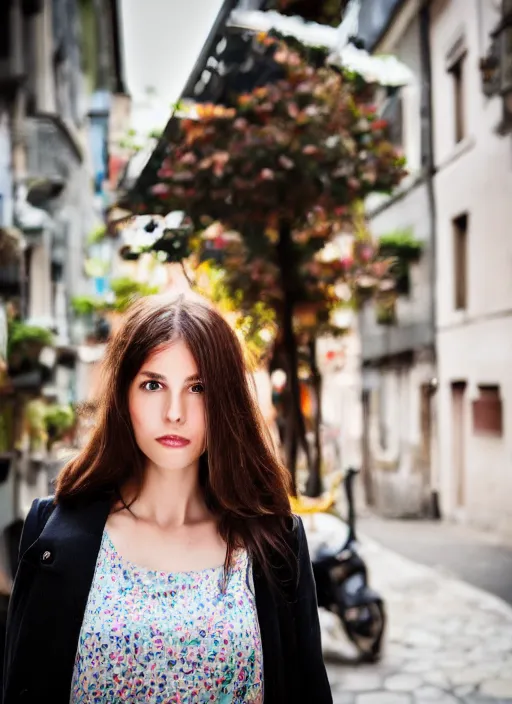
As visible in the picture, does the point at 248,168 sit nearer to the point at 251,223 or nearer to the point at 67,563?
the point at 251,223

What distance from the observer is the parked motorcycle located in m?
2.38

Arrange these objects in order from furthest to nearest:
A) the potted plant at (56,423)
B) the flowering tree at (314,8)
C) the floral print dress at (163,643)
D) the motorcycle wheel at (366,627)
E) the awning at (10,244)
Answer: the potted plant at (56,423)
the awning at (10,244)
the flowering tree at (314,8)
the motorcycle wheel at (366,627)
the floral print dress at (163,643)

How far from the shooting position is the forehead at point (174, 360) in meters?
1.26

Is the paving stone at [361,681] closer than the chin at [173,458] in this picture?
No

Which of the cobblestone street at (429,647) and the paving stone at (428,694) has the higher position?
the cobblestone street at (429,647)

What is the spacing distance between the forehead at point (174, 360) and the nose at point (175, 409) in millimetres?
43

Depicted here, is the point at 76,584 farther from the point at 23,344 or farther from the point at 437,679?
the point at 23,344

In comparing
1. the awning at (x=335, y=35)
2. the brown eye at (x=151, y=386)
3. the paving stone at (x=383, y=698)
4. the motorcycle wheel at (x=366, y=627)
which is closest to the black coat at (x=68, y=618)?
the brown eye at (x=151, y=386)

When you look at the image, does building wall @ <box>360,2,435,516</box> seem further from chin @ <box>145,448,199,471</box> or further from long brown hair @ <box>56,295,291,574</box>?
chin @ <box>145,448,199,471</box>

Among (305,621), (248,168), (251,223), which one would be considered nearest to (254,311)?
(251,223)

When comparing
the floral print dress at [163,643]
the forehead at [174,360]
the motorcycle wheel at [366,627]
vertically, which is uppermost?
the forehead at [174,360]

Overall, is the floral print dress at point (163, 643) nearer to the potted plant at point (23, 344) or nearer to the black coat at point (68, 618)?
the black coat at point (68, 618)

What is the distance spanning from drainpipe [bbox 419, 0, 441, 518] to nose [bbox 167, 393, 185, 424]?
4.62 feet

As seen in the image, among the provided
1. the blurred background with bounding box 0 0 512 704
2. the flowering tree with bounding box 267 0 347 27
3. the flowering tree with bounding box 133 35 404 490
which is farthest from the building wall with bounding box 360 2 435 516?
the flowering tree with bounding box 267 0 347 27
